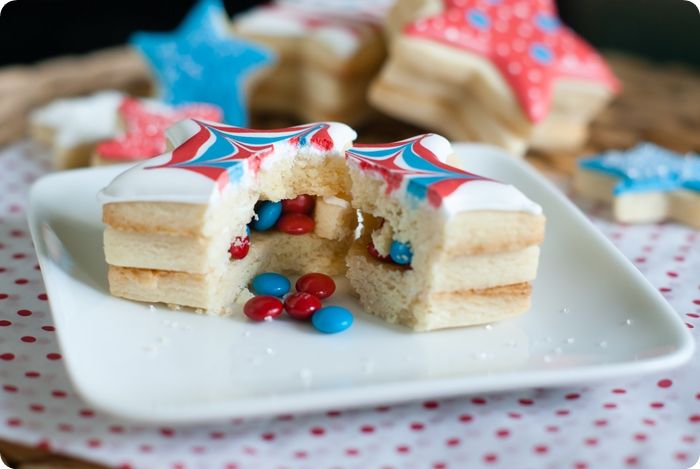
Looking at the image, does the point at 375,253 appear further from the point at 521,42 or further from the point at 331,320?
the point at 521,42

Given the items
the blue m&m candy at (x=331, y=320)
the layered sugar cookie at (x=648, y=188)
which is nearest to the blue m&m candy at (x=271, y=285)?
the blue m&m candy at (x=331, y=320)

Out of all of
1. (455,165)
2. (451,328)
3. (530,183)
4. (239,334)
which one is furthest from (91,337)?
(530,183)

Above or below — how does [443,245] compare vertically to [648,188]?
above

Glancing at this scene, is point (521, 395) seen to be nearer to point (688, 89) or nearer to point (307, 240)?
point (307, 240)

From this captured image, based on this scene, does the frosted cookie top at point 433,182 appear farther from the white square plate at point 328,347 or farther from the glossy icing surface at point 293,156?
the white square plate at point 328,347

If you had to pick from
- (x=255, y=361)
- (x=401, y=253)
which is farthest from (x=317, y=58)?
(x=255, y=361)

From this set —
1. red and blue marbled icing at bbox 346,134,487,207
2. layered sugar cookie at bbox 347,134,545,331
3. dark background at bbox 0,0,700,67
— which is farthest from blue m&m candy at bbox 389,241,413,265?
dark background at bbox 0,0,700,67

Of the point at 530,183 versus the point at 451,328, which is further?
the point at 530,183
